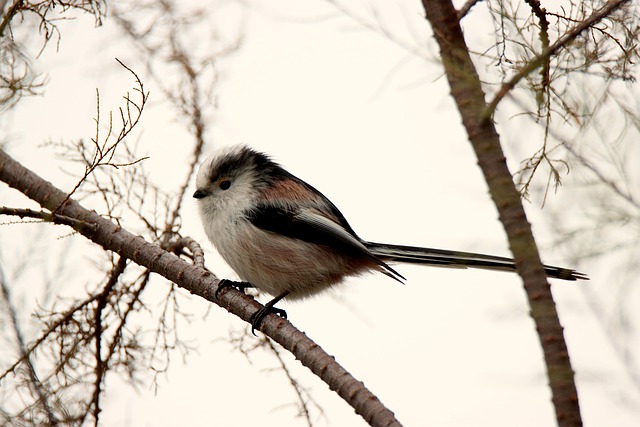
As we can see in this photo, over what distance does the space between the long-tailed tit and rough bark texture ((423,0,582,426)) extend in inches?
61.5

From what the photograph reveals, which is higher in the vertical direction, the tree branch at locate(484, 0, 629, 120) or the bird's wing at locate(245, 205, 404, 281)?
the bird's wing at locate(245, 205, 404, 281)

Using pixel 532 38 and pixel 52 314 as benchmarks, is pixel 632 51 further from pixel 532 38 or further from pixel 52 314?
pixel 52 314

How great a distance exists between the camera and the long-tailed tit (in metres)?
3.64

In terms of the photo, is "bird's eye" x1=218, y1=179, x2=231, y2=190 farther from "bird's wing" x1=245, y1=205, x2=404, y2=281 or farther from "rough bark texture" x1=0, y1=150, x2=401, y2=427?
"rough bark texture" x1=0, y1=150, x2=401, y2=427

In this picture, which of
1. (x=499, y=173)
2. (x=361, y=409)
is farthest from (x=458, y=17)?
(x=361, y=409)

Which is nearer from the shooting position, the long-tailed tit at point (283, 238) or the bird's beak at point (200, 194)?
the long-tailed tit at point (283, 238)

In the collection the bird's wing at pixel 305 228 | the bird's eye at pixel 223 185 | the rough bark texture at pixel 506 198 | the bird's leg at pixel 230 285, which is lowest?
the rough bark texture at pixel 506 198

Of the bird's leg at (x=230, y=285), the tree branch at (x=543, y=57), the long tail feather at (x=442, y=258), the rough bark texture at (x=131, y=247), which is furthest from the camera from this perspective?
A: the long tail feather at (x=442, y=258)

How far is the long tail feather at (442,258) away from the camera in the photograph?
3.38 meters

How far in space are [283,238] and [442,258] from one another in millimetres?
862

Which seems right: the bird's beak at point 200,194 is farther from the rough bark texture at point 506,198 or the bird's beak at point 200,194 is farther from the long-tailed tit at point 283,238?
the rough bark texture at point 506,198

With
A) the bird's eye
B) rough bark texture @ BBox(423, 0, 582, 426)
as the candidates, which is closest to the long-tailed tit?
the bird's eye

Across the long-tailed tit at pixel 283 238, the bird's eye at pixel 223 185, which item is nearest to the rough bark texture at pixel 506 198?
the long-tailed tit at pixel 283 238

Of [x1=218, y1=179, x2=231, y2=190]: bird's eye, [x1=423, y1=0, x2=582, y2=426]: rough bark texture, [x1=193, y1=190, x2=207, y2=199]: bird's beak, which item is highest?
[x1=218, y1=179, x2=231, y2=190]: bird's eye
